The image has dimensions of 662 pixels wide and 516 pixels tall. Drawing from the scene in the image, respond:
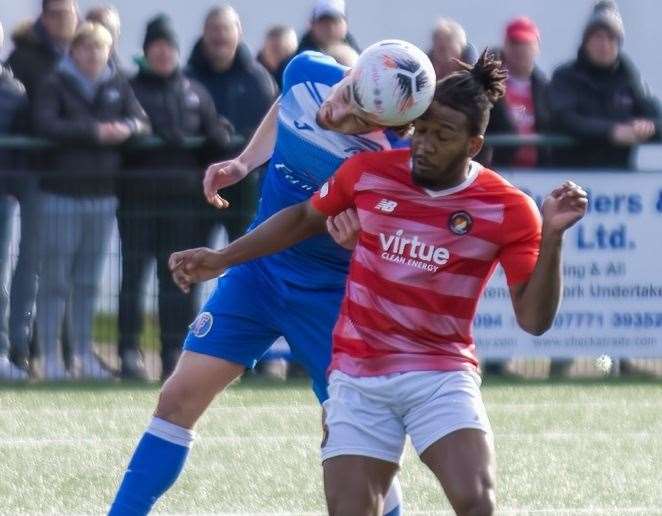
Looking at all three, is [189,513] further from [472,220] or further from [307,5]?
[307,5]

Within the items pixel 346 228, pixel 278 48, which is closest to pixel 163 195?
pixel 278 48

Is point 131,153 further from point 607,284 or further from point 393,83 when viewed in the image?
point 393,83

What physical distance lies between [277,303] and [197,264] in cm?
65

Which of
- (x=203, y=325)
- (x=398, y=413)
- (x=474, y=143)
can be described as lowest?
(x=203, y=325)

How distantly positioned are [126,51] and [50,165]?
4.25 m

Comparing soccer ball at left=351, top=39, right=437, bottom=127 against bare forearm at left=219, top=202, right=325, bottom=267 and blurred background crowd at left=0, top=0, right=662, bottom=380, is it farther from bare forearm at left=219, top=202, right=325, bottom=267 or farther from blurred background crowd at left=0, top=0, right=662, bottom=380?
blurred background crowd at left=0, top=0, right=662, bottom=380

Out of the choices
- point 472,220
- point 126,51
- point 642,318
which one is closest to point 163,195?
point 642,318

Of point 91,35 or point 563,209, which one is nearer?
point 563,209

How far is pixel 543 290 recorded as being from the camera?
538 cm

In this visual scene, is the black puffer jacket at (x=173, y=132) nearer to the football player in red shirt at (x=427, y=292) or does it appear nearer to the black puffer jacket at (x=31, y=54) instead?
the black puffer jacket at (x=31, y=54)

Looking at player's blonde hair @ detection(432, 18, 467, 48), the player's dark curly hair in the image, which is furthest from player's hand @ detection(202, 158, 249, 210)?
player's blonde hair @ detection(432, 18, 467, 48)

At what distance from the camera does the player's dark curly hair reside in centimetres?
553

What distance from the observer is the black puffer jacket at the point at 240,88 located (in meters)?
11.8

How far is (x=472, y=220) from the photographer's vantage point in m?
5.57
